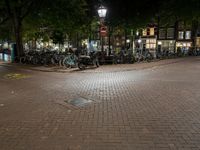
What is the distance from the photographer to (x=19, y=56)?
20172mm

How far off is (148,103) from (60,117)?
8.87ft

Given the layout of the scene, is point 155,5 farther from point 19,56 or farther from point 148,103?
point 148,103

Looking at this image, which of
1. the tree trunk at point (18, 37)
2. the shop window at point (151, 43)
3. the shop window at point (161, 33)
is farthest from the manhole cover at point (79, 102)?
the shop window at point (151, 43)

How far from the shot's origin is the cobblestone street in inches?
158

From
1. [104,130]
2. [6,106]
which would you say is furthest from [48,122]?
[6,106]

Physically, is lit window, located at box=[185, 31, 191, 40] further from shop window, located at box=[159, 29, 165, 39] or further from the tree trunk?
the tree trunk

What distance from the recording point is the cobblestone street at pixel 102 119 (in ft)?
13.1

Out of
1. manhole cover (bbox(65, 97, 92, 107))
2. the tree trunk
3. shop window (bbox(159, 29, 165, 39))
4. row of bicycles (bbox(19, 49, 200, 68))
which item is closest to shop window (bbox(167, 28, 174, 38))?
shop window (bbox(159, 29, 165, 39))

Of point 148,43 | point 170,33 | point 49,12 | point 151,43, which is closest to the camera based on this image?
point 49,12

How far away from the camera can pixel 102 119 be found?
17.1 ft

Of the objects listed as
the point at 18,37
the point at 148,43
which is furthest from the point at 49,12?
the point at 148,43

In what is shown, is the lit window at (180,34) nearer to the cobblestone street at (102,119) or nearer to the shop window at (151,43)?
the shop window at (151,43)

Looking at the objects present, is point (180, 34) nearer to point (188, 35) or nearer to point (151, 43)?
point (188, 35)

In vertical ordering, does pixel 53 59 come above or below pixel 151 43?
below
